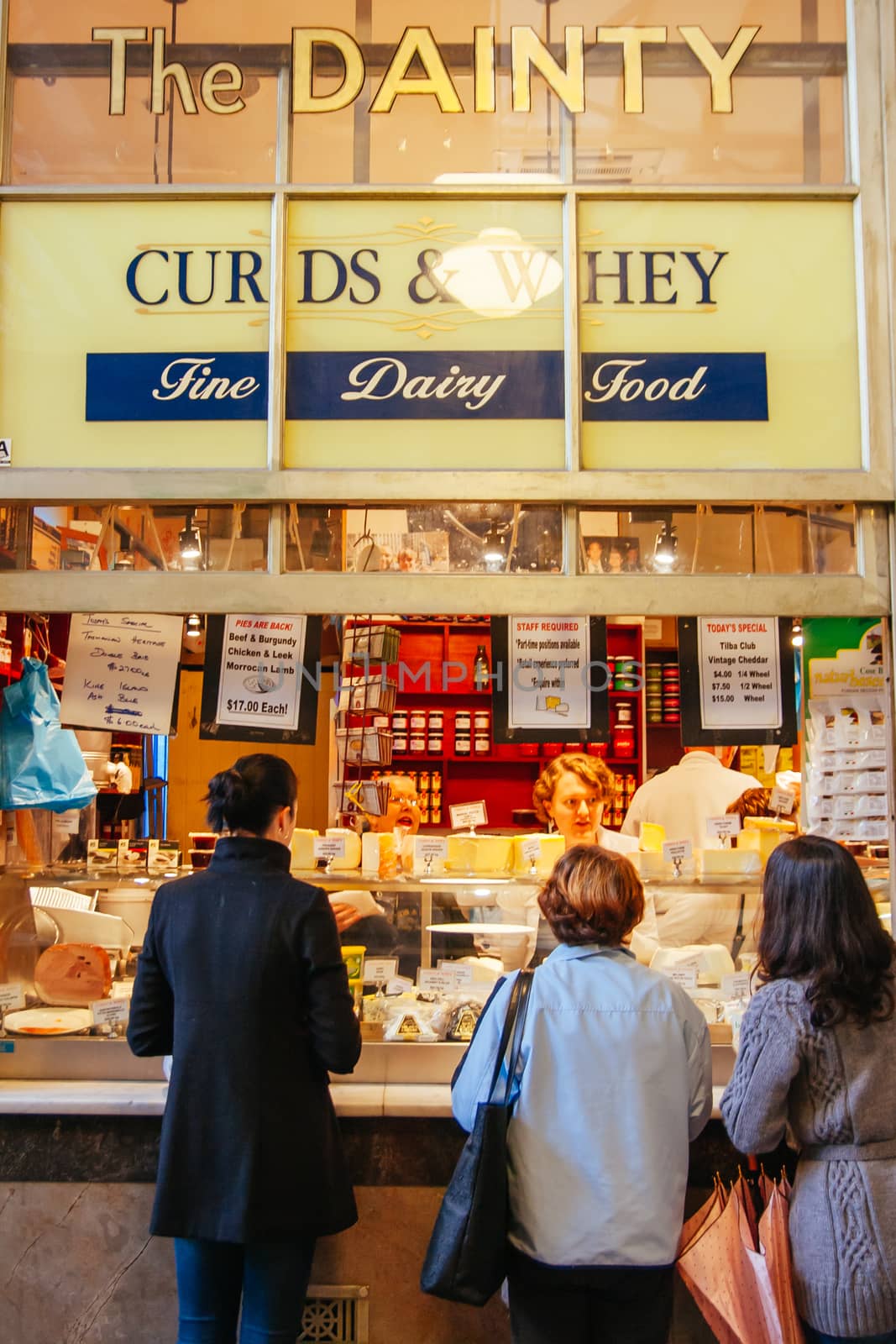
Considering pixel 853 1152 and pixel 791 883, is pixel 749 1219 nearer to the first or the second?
pixel 853 1152

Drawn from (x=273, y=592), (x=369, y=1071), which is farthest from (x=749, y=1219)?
(x=273, y=592)

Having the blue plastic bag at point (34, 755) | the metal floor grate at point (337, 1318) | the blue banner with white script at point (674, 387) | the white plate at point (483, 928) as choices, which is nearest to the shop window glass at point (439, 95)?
the blue banner with white script at point (674, 387)

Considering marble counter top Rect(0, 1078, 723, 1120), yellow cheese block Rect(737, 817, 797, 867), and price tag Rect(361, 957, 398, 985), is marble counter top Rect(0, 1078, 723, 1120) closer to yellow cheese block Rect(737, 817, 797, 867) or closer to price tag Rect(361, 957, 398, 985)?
price tag Rect(361, 957, 398, 985)

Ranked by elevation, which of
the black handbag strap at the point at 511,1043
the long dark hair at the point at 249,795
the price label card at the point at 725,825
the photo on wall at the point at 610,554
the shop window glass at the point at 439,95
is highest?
the shop window glass at the point at 439,95

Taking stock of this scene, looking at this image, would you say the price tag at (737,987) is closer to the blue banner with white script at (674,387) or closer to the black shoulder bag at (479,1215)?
the black shoulder bag at (479,1215)

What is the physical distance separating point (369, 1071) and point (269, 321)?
2.44m

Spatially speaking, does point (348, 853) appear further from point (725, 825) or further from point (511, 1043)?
point (511, 1043)

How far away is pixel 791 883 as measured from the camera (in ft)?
8.23

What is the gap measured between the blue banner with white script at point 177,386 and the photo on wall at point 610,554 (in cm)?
113

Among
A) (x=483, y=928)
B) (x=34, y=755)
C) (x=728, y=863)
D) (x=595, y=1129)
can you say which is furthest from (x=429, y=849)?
(x=595, y=1129)

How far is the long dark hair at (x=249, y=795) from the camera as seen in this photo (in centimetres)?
282

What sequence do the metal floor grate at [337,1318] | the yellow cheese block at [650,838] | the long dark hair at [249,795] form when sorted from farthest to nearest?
the yellow cheese block at [650,838]
the metal floor grate at [337,1318]
the long dark hair at [249,795]

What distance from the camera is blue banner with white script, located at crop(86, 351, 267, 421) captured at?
3.54 meters

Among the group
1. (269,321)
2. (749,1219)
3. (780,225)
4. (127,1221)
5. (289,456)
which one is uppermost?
(780,225)
